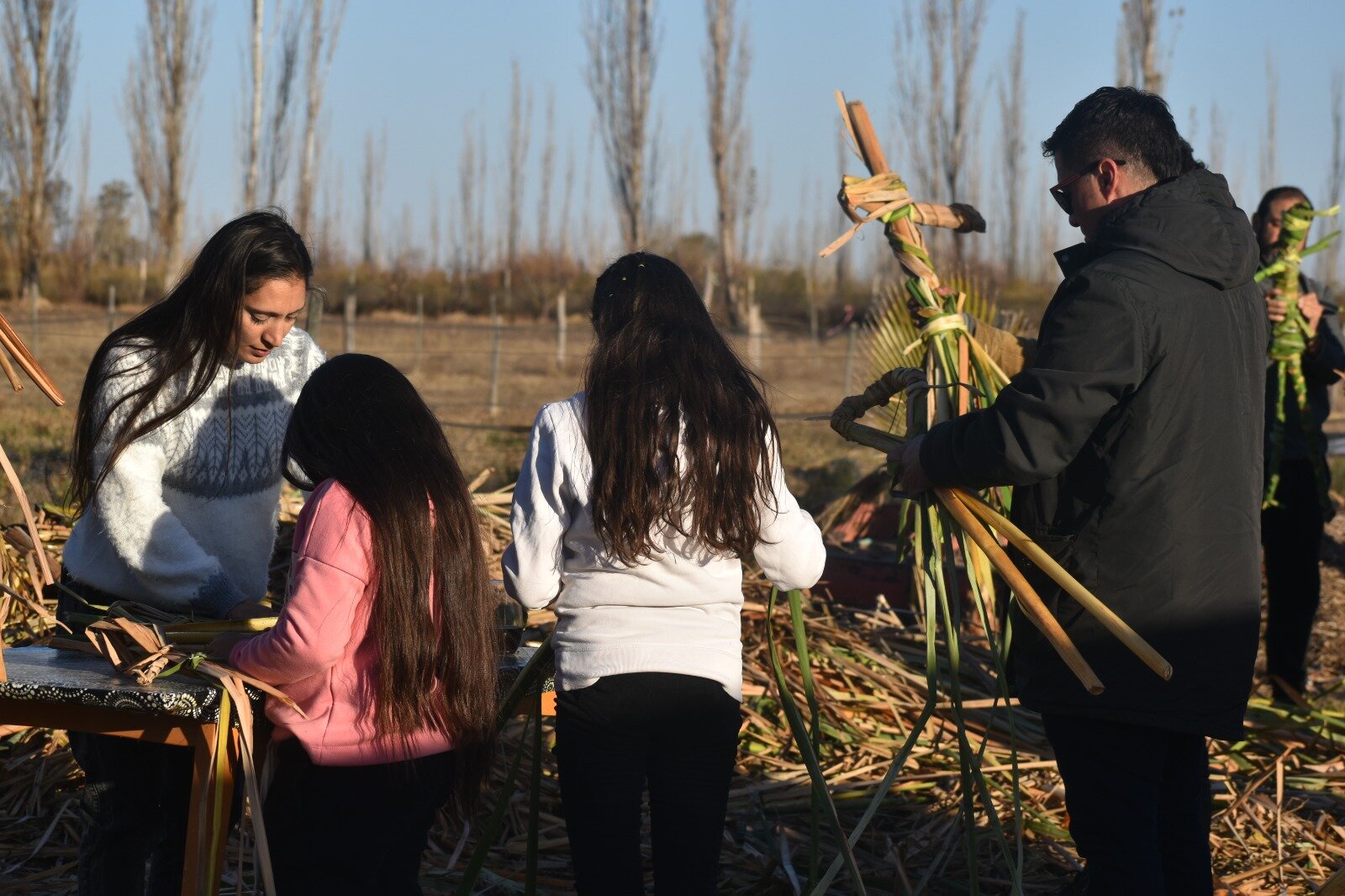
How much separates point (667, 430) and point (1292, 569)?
313 cm

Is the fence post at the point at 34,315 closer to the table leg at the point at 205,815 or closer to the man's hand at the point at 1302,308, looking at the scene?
the man's hand at the point at 1302,308

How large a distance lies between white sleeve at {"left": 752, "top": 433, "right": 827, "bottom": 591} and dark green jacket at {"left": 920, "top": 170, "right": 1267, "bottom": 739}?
29 cm

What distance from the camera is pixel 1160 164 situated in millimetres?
2195

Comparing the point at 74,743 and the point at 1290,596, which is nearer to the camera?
the point at 74,743

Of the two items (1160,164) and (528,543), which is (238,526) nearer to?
(528,543)

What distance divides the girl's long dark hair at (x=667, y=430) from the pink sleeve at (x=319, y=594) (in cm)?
37

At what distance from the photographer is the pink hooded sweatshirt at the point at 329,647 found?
71.8 inches

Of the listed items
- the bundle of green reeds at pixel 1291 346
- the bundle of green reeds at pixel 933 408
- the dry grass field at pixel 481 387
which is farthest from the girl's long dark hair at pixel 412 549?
the bundle of green reeds at pixel 1291 346

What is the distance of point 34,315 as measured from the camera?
17.1 meters

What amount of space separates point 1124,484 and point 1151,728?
1.39ft

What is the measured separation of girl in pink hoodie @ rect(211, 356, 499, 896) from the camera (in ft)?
6.07

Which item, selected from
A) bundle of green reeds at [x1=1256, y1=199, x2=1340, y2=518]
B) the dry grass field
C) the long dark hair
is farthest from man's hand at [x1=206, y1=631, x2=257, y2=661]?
bundle of green reeds at [x1=1256, y1=199, x2=1340, y2=518]

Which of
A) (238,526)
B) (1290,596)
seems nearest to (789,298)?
(1290,596)

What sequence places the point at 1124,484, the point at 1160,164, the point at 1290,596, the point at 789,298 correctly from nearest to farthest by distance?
the point at 1124,484 → the point at 1160,164 → the point at 1290,596 → the point at 789,298
